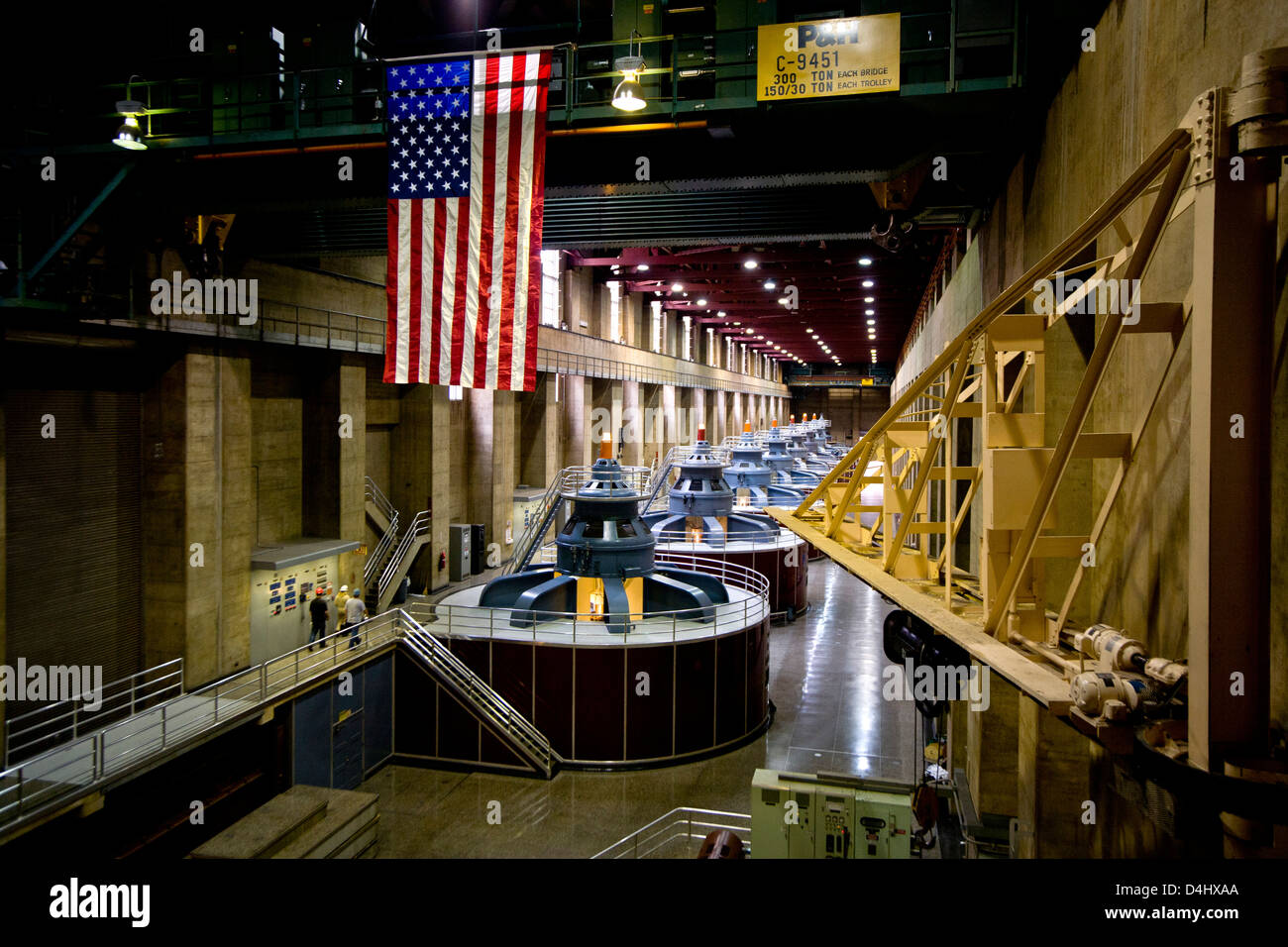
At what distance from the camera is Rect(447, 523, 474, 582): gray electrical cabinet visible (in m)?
24.3

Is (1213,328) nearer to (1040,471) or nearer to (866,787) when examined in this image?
(1040,471)

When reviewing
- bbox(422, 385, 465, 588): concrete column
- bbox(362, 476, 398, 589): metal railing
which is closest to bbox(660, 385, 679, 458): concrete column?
bbox(422, 385, 465, 588): concrete column

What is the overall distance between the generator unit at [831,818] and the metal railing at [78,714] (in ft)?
27.6

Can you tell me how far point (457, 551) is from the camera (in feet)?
80.0

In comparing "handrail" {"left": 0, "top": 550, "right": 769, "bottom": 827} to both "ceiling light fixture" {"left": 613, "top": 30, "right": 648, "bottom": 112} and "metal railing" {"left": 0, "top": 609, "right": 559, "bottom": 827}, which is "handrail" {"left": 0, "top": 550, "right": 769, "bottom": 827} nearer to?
"metal railing" {"left": 0, "top": 609, "right": 559, "bottom": 827}

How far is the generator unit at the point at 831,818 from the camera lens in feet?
27.7

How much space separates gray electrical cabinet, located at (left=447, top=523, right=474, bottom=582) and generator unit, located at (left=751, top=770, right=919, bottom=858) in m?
16.9

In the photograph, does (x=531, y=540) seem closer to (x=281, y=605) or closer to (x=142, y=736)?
(x=281, y=605)

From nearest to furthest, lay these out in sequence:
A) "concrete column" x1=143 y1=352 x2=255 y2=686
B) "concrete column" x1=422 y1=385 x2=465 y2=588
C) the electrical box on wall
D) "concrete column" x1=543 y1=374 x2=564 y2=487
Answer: "concrete column" x1=143 y1=352 x2=255 y2=686 → the electrical box on wall → "concrete column" x1=422 y1=385 x2=465 y2=588 → "concrete column" x1=543 y1=374 x2=564 y2=487

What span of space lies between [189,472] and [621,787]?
10.1m

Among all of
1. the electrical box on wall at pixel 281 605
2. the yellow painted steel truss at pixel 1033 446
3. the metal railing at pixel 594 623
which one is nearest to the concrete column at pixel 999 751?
the yellow painted steel truss at pixel 1033 446

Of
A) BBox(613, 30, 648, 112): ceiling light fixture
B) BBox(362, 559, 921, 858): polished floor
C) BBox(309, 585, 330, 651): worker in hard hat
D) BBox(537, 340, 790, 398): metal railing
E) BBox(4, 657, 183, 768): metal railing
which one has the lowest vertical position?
BBox(362, 559, 921, 858): polished floor

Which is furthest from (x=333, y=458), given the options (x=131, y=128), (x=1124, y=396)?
(x=1124, y=396)
